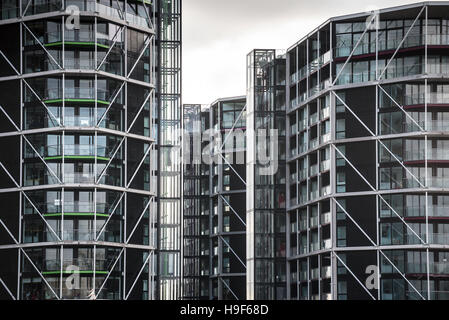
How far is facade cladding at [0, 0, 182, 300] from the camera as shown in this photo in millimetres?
75250

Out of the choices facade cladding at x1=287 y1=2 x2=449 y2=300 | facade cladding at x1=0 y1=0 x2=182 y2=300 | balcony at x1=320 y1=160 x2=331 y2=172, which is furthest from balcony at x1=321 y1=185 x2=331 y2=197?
facade cladding at x1=0 y1=0 x2=182 y2=300

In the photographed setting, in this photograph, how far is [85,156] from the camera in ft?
250

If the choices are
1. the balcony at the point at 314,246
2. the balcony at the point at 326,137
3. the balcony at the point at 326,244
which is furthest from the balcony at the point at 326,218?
the balcony at the point at 326,137

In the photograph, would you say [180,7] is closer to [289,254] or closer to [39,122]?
[39,122]

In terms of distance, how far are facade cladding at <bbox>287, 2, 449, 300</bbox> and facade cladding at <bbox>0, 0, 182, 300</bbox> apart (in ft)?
49.2

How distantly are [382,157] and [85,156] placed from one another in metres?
26.1

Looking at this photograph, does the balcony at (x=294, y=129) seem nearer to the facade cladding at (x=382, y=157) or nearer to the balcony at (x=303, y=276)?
the facade cladding at (x=382, y=157)

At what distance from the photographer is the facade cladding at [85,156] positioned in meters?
75.2

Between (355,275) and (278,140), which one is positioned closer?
(355,275)

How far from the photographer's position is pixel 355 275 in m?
82.9

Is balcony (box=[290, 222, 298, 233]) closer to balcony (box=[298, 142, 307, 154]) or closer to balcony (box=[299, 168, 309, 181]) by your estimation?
balcony (box=[299, 168, 309, 181])

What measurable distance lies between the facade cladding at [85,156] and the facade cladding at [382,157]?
1500 centimetres

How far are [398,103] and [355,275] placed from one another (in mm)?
15707
